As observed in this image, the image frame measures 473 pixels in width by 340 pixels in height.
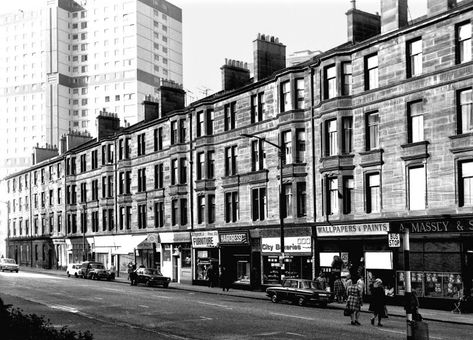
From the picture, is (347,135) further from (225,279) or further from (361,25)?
(225,279)

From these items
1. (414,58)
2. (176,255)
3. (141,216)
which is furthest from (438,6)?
(141,216)

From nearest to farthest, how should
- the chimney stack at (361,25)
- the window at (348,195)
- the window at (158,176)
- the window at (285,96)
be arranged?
the window at (348,195), the chimney stack at (361,25), the window at (285,96), the window at (158,176)

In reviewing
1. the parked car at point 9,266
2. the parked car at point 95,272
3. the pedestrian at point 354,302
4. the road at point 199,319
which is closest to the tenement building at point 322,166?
the parked car at point 95,272

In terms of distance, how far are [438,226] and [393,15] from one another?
11.7m

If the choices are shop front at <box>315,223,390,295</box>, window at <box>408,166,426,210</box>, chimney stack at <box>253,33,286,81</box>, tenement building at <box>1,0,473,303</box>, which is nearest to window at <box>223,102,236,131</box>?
tenement building at <box>1,0,473,303</box>

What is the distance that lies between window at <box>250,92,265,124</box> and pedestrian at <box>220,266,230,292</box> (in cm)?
1055

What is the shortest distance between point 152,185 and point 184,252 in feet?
24.9

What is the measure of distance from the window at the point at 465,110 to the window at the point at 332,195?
893 cm

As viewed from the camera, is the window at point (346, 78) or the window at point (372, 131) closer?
the window at point (372, 131)

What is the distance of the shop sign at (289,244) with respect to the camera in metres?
40.5

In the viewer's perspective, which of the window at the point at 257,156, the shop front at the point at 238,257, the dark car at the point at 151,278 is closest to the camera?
the window at the point at 257,156

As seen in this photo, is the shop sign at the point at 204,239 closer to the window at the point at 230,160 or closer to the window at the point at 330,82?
the window at the point at 230,160

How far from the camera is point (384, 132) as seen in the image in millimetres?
35250

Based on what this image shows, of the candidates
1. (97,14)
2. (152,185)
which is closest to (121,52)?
(97,14)
